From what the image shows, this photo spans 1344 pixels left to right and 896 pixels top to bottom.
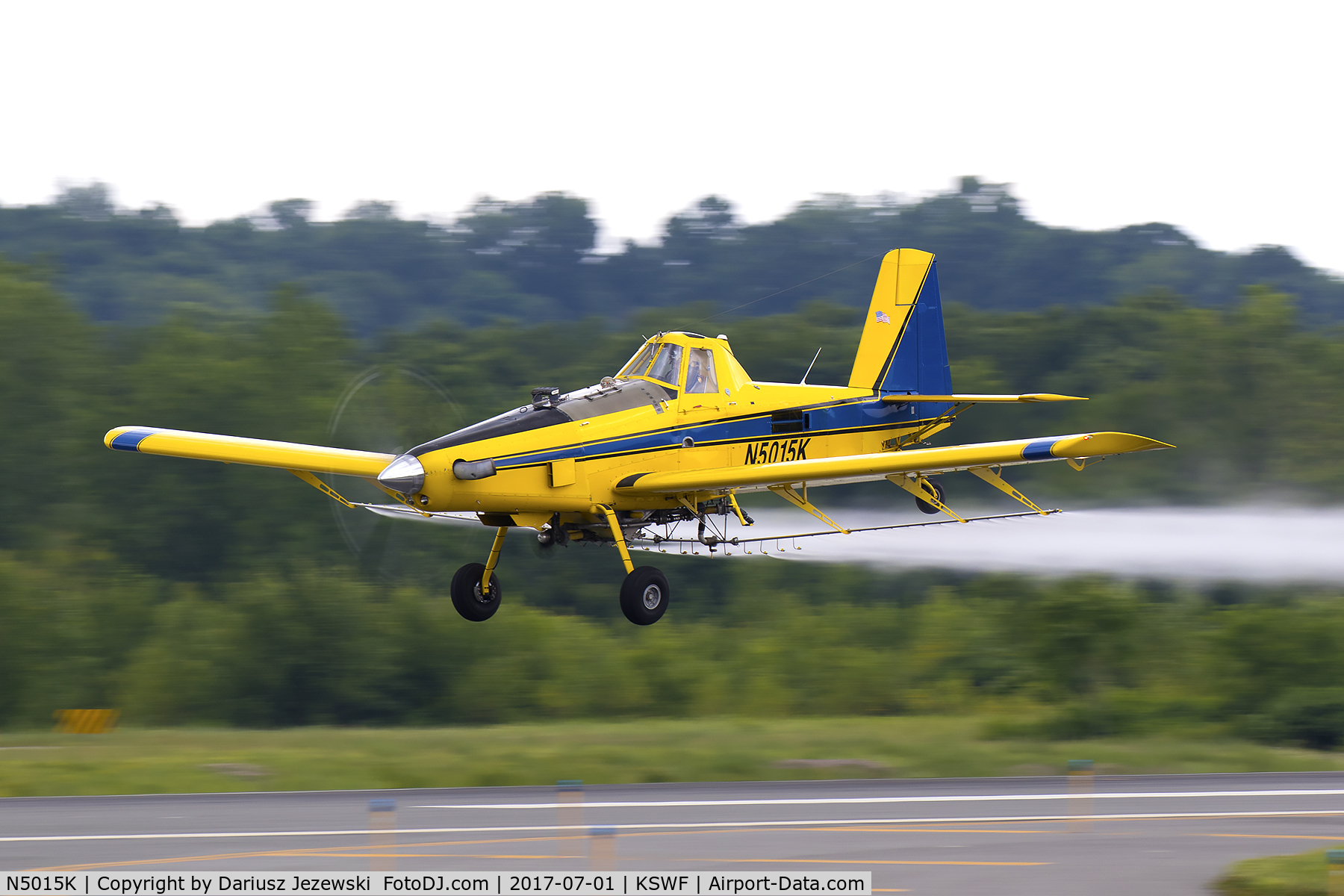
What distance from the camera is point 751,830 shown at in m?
22.6

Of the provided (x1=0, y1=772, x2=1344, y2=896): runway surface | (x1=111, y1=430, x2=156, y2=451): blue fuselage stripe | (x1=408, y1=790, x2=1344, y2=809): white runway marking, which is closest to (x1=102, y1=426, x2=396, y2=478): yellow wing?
(x1=111, y1=430, x2=156, y2=451): blue fuselage stripe

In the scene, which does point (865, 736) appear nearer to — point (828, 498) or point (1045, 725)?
point (1045, 725)

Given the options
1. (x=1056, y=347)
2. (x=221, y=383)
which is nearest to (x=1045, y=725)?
(x=1056, y=347)

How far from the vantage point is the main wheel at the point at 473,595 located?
2023 cm

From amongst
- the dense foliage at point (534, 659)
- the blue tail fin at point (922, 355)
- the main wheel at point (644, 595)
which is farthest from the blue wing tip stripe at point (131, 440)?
the dense foliage at point (534, 659)

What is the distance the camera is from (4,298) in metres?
Answer: 60.8

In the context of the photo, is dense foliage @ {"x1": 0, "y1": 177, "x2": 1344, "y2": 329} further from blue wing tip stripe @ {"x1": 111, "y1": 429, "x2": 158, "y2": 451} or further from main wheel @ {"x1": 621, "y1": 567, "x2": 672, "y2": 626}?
main wheel @ {"x1": 621, "y1": 567, "x2": 672, "y2": 626}

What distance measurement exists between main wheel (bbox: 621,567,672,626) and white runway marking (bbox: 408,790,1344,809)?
6.50 meters

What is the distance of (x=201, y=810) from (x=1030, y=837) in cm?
1356

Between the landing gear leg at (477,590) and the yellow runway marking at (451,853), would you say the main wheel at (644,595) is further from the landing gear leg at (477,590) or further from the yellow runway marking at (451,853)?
the yellow runway marking at (451,853)

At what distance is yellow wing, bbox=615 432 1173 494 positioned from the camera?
18.3m

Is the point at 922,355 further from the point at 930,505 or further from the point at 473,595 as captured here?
the point at 473,595
